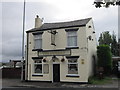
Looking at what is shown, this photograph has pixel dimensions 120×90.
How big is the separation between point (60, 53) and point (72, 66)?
2041 mm

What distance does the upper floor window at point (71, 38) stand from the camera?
23.4 metres

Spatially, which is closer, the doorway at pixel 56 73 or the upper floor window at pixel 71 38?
the upper floor window at pixel 71 38

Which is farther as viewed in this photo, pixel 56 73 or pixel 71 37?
pixel 56 73

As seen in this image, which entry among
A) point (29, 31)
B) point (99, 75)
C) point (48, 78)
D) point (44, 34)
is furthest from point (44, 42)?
point (99, 75)

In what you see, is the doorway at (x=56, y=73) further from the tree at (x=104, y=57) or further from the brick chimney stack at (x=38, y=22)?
the brick chimney stack at (x=38, y=22)

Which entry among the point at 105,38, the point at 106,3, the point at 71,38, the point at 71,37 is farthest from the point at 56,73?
the point at 105,38

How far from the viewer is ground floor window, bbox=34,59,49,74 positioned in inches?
967

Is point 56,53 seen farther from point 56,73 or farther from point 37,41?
point 37,41

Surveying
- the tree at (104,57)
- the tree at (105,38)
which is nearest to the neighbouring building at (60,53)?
the tree at (104,57)

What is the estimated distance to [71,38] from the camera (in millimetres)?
23719

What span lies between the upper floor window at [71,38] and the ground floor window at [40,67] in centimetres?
381

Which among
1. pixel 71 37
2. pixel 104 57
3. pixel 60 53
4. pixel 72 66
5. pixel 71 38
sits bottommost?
pixel 72 66

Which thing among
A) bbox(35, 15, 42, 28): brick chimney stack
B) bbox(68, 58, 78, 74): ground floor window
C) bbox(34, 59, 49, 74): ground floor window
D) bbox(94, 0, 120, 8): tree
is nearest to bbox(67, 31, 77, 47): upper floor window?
bbox(68, 58, 78, 74): ground floor window

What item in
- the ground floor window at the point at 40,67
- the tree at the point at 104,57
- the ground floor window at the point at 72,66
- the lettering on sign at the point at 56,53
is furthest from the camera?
the tree at the point at 104,57
